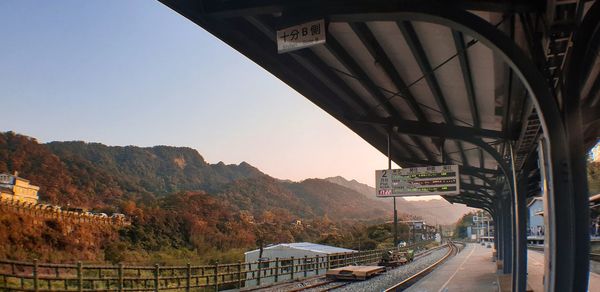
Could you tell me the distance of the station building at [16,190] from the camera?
64.4 m

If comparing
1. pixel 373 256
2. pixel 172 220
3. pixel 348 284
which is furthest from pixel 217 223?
pixel 348 284

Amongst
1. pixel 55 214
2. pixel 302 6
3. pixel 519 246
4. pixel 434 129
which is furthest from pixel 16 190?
pixel 302 6

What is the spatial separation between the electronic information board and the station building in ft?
200

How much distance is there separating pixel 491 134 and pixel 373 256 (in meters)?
24.2

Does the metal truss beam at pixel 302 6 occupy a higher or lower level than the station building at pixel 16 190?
higher

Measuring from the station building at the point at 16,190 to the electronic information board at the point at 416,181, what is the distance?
60.9 m

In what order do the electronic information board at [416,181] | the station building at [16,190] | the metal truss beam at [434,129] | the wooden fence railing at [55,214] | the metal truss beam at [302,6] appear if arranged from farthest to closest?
1. the station building at [16,190]
2. the wooden fence railing at [55,214]
3. the electronic information board at [416,181]
4. the metal truss beam at [434,129]
5. the metal truss beam at [302,6]

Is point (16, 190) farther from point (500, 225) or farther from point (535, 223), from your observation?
point (535, 223)

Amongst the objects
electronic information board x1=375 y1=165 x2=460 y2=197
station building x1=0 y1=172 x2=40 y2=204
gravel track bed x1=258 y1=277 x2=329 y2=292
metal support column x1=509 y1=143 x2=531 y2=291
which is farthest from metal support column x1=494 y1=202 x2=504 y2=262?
station building x1=0 y1=172 x2=40 y2=204

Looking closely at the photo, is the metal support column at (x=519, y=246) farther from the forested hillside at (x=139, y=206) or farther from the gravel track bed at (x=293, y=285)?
the forested hillside at (x=139, y=206)

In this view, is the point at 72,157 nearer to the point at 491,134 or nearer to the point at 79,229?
the point at 79,229

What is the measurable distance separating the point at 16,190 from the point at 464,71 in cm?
7290

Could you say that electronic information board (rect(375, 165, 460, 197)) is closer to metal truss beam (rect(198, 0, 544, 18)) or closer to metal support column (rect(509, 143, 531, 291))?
metal support column (rect(509, 143, 531, 291))

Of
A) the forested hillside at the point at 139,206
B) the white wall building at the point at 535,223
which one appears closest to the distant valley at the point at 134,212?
the forested hillside at the point at 139,206
